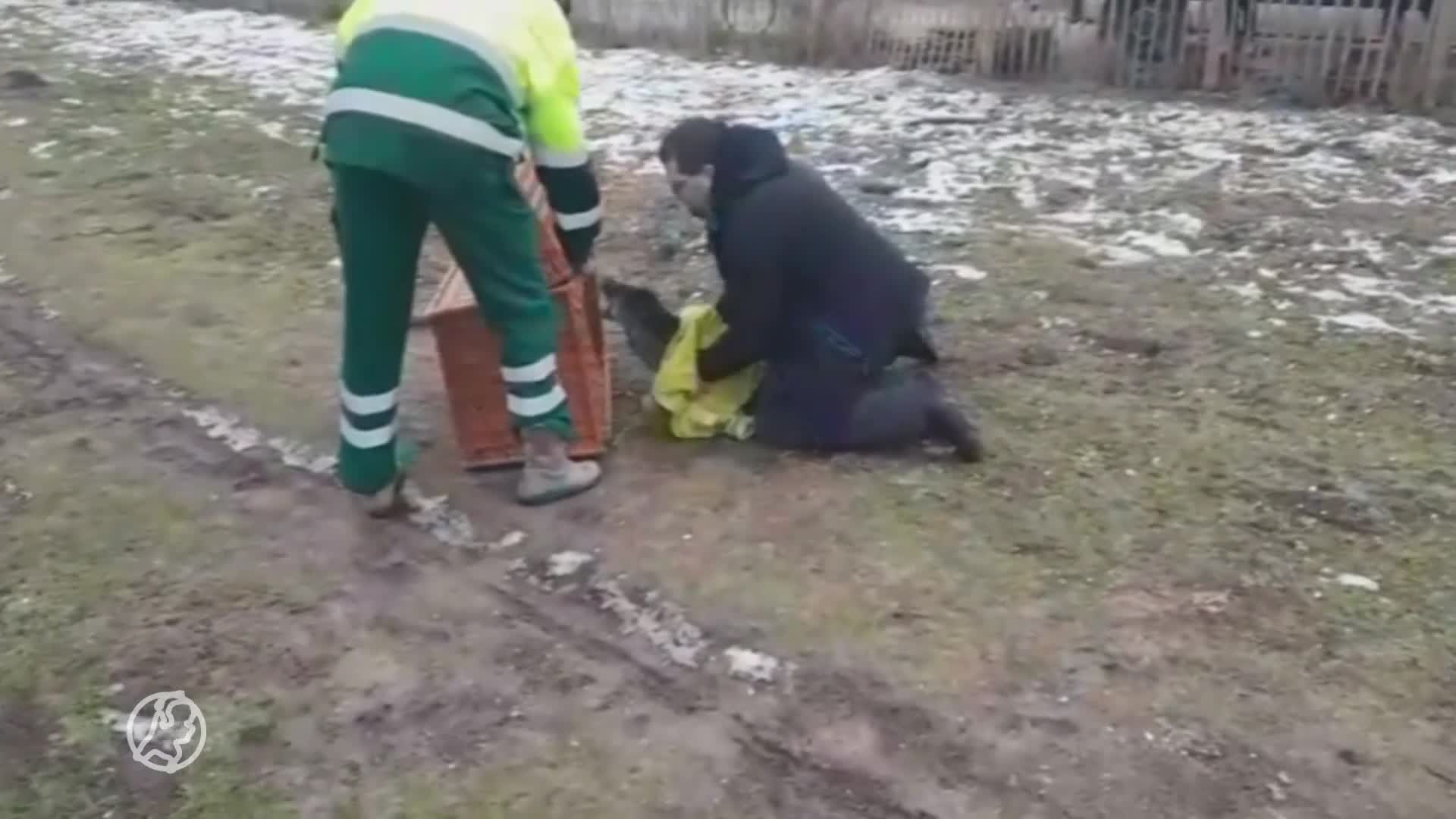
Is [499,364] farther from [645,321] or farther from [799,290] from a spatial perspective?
[799,290]

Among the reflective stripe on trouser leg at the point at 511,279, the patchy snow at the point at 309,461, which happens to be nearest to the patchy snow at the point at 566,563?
the patchy snow at the point at 309,461

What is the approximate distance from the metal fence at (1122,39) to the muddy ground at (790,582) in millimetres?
2806

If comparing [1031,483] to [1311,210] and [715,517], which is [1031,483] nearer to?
[715,517]

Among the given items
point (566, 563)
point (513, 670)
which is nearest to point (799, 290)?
point (566, 563)

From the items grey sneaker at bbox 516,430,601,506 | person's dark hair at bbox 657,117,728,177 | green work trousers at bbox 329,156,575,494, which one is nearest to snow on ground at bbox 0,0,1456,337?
person's dark hair at bbox 657,117,728,177

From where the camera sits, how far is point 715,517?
3980 millimetres

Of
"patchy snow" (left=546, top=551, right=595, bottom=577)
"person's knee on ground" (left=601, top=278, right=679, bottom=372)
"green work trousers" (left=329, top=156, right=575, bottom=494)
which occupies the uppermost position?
"green work trousers" (left=329, top=156, right=575, bottom=494)

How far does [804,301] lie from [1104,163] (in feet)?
11.7

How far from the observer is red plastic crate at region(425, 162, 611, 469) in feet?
13.4

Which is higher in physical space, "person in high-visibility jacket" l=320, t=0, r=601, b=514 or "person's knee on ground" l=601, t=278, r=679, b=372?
"person in high-visibility jacket" l=320, t=0, r=601, b=514

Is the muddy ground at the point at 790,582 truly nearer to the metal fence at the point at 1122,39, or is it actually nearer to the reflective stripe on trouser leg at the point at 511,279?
the reflective stripe on trouser leg at the point at 511,279

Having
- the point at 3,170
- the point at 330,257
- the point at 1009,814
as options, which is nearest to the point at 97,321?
the point at 330,257

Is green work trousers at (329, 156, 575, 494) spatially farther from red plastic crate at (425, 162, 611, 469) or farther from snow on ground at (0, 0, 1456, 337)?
snow on ground at (0, 0, 1456, 337)

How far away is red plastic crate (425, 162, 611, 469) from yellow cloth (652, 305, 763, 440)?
0.19m
